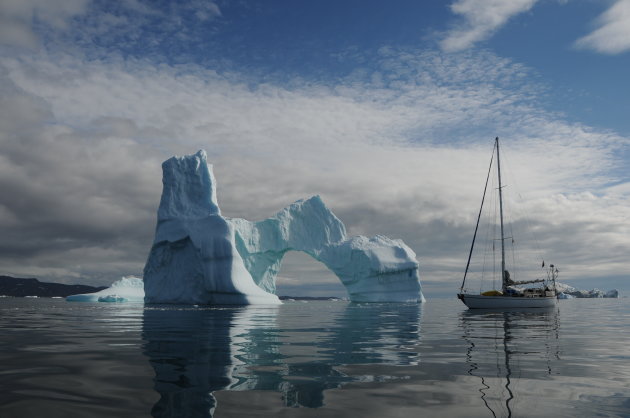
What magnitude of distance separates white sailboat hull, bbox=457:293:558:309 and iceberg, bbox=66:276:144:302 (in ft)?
138

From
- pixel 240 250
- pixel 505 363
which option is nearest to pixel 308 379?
pixel 505 363

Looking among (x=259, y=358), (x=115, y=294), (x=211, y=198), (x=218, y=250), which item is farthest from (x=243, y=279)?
(x=259, y=358)

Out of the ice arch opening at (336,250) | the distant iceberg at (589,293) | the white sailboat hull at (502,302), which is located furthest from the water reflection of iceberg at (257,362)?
the distant iceberg at (589,293)

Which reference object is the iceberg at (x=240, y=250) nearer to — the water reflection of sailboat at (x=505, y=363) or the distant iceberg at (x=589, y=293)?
the water reflection of sailboat at (x=505, y=363)

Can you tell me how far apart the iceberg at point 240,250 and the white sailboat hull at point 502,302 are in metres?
16.9

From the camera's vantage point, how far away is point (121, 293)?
60.2m

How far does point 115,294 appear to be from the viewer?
194 feet

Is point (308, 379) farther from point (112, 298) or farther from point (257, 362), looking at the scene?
point (112, 298)

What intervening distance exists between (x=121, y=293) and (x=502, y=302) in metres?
46.7

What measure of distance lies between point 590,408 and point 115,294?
6136cm

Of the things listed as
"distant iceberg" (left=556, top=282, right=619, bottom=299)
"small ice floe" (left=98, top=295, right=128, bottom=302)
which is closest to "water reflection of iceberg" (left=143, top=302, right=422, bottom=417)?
"small ice floe" (left=98, top=295, right=128, bottom=302)

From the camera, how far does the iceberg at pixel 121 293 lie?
57.5 m

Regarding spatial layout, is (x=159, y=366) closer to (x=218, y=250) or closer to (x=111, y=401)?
(x=111, y=401)

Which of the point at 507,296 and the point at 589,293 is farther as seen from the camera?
the point at 589,293
